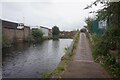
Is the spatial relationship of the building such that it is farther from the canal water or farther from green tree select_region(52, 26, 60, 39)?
green tree select_region(52, 26, 60, 39)

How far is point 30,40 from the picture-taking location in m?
49.3

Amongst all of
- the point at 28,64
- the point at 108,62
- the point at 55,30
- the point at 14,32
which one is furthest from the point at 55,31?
the point at 108,62

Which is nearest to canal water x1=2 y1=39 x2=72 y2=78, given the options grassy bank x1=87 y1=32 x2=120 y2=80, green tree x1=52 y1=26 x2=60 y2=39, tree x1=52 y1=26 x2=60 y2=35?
grassy bank x1=87 y1=32 x2=120 y2=80

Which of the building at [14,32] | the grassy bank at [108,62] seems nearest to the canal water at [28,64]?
the grassy bank at [108,62]

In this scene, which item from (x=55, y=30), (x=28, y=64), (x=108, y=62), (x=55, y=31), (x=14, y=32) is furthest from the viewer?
(x=55, y=30)

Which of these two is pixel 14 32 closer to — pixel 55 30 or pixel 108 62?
pixel 108 62

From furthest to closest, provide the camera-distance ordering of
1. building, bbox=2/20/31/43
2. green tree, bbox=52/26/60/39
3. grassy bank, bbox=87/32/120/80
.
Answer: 1. green tree, bbox=52/26/60/39
2. building, bbox=2/20/31/43
3. grassy bank, bbox=87/32/120/80

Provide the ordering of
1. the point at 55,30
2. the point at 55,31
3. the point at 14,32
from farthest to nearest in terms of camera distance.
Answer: the point at 55,30 < the point at 55,31 < the point at 14,32

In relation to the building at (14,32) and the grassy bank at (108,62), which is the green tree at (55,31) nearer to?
the building at (14,32)

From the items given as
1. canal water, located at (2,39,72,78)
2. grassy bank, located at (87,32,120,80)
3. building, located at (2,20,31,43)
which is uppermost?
building, located at (2,20,31,43)

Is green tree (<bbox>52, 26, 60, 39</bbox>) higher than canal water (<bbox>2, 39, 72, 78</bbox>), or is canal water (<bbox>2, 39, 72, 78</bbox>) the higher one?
green tree (<bbox>52, 26, 60, 39</bbox>)

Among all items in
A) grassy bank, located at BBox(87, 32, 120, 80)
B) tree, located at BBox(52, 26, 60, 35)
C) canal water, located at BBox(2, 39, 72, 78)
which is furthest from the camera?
tree, located at BBox(52, 26, 60, 35)

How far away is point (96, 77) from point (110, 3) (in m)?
2.88

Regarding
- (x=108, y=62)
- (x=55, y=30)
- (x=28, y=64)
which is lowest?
(x=28, y=64)
